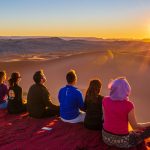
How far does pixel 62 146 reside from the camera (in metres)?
6.61

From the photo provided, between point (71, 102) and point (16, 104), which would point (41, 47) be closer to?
point (16, 104)

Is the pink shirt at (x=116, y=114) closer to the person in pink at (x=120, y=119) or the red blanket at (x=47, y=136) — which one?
the person in pink at (x=120, y=119)

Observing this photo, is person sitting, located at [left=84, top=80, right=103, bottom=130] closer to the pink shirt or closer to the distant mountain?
the pink shirt

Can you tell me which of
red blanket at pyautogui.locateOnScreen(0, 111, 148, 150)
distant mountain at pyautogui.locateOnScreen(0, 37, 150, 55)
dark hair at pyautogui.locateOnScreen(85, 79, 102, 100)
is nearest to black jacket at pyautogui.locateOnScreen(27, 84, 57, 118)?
red blanket at pyautogui.locateOnScreen(0, 111, 148, 150)

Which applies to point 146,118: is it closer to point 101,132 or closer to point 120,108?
point 101,132

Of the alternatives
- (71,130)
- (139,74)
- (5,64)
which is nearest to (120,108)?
(71,130)

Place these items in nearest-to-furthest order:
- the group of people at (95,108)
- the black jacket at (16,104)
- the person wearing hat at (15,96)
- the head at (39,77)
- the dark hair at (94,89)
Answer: the group of people at (95,108) < the dark hair at (94,89) < the head at (39,77) < the person wearing hat at (15,96) < the black jacket at (16,104)

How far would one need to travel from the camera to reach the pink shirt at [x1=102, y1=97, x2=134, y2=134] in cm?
608

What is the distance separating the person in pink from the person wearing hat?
3081 millimetres

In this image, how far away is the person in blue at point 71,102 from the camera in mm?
7680

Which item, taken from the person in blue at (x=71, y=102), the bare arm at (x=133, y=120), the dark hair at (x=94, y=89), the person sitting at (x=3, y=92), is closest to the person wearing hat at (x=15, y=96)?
the person sitting at (x=3, y=92)

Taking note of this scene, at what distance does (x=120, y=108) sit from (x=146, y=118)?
8.64 meters

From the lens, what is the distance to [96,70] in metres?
24.3

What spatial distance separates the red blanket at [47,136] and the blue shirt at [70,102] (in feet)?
0.75
